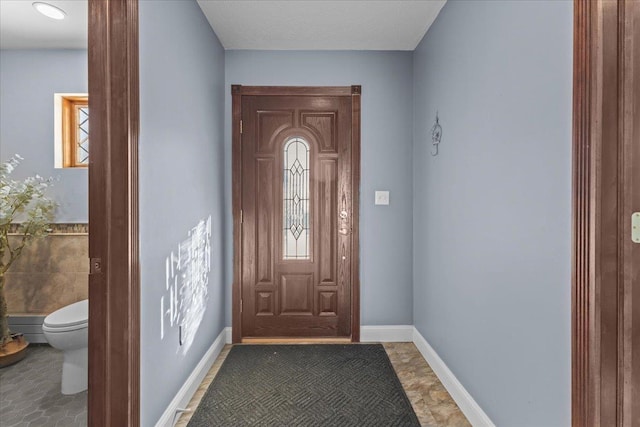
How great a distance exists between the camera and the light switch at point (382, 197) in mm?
2959

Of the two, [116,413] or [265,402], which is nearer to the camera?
[116,413]

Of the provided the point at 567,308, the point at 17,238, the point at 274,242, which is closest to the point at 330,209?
the point at 274,242

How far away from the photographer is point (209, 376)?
93.0 inches

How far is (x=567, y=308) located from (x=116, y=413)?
1.79m

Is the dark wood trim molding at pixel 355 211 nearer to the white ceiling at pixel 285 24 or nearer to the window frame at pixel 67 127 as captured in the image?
the white ceiling at pixel 285 24

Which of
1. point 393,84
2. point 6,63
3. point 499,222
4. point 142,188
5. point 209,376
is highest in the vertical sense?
point 6,63

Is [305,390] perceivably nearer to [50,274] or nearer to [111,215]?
[111,215]

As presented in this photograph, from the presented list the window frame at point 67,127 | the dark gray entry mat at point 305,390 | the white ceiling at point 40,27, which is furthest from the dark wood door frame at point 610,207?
the window frame at point 67,127

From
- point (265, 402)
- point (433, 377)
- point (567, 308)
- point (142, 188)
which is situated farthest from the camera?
point (433, 377)

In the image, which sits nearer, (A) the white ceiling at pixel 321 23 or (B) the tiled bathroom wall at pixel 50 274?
(A) the white ceiling at pixel 321 23

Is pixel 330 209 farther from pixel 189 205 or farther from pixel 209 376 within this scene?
pixel 209 376

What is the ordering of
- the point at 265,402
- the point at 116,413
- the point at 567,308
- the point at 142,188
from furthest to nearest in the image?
the point at 265,402 → the point at 142,188 → the point at 116,413 → the point at 567,308

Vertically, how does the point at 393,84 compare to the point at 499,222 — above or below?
above

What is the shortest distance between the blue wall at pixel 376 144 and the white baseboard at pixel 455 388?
0.42 meters
